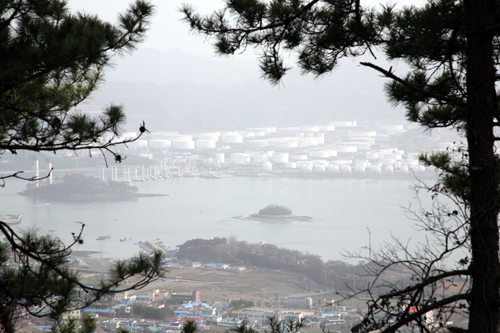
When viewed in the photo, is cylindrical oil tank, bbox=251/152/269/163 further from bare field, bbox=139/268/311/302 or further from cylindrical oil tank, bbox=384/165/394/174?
bare field, bbox=139/268/311/302

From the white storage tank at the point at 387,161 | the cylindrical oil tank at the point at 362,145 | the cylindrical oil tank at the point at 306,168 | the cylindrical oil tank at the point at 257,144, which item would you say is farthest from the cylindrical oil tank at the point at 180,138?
the white storage tank at the point at 387,161

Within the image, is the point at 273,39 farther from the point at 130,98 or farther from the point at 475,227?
the point at 130,98

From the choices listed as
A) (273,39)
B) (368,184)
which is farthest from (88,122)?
(368,184)

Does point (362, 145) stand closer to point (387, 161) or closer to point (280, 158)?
point (387, 161)

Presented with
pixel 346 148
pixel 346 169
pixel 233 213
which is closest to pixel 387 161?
pixel 346 169

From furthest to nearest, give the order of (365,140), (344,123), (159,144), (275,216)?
(344,123), (365,140), (159,144), (275,216)

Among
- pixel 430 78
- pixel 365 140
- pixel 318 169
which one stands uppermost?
pixel 365 140
